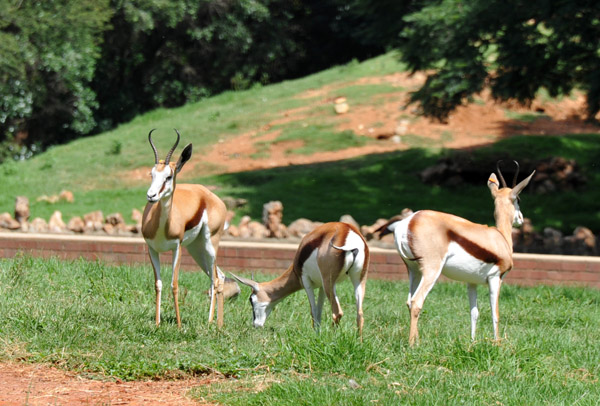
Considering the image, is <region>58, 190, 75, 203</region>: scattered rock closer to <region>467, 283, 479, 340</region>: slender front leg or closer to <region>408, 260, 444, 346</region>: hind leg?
<region>467, 283, 479, 340</region>: slender front leg

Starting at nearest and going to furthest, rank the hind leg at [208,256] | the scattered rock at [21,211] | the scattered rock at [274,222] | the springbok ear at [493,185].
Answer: the springbok ear at [493,185]
the hind leg at [208,256]
the scattered rock at [274,222]
the scattered rock at [21,211]

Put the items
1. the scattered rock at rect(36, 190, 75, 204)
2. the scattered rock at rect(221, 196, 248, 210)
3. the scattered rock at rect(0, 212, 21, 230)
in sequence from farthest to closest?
the scattered rock at rect(36, 190, 75, 204) → the scattered rock at rect(221, 196, 248, 210) → the scattered rock at rect(0, 212, 21, 230)

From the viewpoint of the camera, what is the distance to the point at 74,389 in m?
5.84

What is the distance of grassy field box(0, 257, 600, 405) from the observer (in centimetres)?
573

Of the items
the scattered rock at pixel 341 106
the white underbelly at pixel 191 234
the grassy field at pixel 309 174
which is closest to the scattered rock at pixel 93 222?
the grassy field at pixel 309 174

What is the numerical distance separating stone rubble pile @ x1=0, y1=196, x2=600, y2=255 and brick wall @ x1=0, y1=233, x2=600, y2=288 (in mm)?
2983

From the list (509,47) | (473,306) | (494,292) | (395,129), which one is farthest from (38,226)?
(395,129)

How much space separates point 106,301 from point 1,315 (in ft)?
4.09

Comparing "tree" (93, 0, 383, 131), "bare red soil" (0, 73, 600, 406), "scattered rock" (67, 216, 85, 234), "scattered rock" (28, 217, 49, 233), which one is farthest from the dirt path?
"tree" (93, 0, 383, 131)

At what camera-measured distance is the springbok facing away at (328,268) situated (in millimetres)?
7098

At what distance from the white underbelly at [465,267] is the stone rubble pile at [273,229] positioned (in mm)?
6794

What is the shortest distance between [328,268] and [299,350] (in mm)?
1026

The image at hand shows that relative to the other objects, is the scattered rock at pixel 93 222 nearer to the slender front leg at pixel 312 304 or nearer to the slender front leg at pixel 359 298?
the slender front leg at pixel 312 304

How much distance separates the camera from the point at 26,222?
55.1ft
